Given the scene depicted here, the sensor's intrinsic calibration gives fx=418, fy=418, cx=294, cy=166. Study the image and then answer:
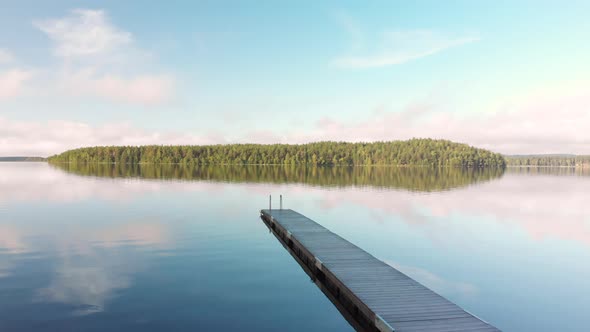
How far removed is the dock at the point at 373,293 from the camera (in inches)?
395

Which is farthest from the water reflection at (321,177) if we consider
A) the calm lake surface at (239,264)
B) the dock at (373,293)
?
the dock at (373,293)

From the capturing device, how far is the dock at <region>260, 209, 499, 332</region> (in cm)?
1003

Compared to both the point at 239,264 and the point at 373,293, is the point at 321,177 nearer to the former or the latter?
the point at 239,264

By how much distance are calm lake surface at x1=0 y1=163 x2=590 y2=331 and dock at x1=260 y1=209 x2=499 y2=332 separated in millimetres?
654

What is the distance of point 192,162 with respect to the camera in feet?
639

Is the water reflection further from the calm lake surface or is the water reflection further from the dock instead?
the dock

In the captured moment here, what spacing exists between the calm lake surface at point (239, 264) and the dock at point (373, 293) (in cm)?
65

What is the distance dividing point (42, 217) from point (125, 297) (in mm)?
20486

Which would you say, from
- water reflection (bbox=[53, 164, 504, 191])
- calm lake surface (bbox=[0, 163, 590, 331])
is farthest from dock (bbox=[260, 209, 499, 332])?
water reflection (bbox=[53, 164, 504, 191])

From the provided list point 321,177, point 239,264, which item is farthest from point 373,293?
point 321,177

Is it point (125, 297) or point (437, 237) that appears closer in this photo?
point (125, 297)

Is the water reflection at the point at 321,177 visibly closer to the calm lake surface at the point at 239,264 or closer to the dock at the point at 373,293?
the calm lake surface at the point at 239,264

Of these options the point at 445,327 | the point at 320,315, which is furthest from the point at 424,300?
the point at 320,315

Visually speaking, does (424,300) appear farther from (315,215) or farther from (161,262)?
(315,215)
